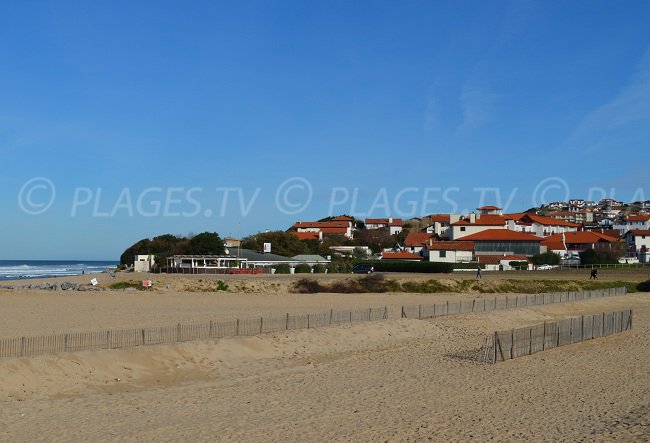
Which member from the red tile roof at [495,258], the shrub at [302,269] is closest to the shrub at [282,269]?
the shrub at [302,269]

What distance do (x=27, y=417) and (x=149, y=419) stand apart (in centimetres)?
283

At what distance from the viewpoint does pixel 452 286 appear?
64.2m

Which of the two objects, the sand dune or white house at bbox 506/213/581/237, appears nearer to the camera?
the sand dune

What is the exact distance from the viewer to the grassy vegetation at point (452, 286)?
207 feet

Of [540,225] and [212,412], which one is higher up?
[540,225]

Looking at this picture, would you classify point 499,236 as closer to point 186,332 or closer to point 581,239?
point 581,239

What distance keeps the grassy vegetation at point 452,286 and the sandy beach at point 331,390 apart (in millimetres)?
30797

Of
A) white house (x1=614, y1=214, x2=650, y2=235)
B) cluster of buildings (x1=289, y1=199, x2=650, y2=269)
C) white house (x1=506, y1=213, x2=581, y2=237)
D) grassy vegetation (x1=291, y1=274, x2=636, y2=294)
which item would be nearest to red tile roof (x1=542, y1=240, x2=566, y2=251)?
cluster of buildings (x1=289, y1=199, x2=650, y2=269)

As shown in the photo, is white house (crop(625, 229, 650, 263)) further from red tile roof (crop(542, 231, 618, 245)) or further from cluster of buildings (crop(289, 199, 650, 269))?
red tile roof (crop(542, 231, 618, 245))

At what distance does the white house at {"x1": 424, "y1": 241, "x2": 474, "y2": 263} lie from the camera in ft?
323

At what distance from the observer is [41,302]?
46.3m

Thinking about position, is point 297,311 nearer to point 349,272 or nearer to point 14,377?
point 14,377

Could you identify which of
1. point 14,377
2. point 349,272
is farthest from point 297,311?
point 349,272

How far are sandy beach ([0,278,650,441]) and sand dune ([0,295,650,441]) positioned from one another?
0.04 metres
